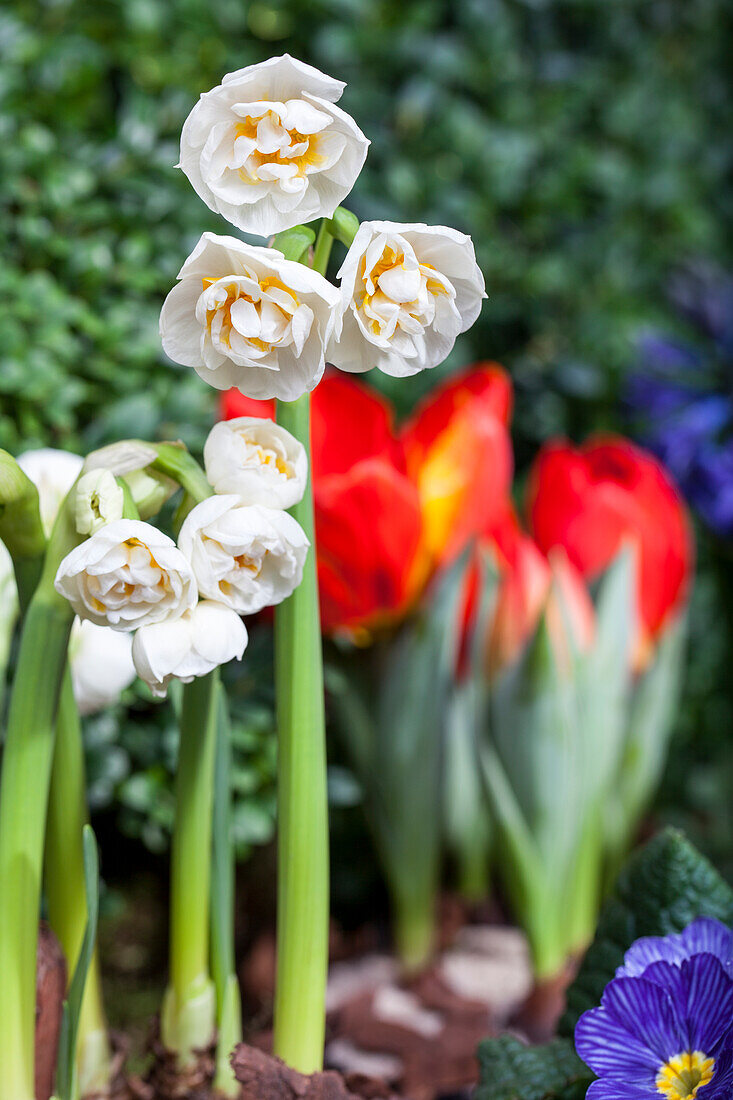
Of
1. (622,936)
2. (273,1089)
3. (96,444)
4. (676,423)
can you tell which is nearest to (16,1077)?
(273,1089)

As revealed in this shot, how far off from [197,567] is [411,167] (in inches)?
24.1

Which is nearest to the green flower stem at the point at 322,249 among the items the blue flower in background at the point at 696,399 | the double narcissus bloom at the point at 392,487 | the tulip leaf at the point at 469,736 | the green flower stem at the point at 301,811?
the green flower stem at the point at 301,811

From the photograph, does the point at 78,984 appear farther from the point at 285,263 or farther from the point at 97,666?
the point at 285,263

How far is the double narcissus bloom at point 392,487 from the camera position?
526mm

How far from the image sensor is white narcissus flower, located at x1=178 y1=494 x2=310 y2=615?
0.87ft

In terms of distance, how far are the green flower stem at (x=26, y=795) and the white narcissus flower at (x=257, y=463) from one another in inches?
2.0

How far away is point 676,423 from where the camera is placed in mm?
790

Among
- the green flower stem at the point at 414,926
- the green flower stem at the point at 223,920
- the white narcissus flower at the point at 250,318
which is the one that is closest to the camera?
the white narcissus flower at the point at 250,318

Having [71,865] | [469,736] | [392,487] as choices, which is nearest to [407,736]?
[469,736]

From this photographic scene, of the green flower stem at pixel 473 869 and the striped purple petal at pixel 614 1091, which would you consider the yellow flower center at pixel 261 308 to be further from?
the green flower stem at pixel 473 869

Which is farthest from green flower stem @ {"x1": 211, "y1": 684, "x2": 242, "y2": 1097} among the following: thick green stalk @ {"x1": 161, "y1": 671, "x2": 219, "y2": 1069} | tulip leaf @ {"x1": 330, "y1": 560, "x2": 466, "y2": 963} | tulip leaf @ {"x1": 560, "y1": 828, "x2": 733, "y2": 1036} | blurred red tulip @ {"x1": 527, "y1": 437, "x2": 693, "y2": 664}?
blurred red tulip @ {"x1": 527, "y1": 437, "x2": 693, "y2": 664}

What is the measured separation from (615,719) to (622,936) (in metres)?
0.26

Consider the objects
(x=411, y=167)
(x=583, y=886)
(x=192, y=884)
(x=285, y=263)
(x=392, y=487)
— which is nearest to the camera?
(x=285, y=263)

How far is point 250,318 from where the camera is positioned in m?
0.25
